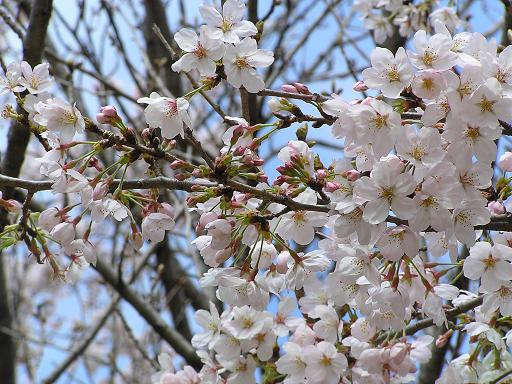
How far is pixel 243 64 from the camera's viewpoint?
4.91ft

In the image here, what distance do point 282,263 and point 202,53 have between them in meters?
0.61

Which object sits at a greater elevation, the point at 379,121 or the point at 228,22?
the point at 228,22

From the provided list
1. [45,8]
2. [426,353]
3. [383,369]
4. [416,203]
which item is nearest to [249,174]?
[416,203]

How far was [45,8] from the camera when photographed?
7.93 ft

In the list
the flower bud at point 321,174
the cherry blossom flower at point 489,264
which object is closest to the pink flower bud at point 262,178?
the flower bud at point 321,174

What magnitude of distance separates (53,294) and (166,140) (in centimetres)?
849

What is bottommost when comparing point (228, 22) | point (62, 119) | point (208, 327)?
point (208, 327)

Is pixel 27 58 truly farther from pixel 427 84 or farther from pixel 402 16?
pixel 402 16

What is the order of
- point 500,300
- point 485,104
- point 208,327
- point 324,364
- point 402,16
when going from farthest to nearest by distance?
point 402,16 → point 208,327 → point 324,364 → point 500,300 → point 485,104

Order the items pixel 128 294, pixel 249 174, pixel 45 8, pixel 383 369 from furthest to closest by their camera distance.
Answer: pixel 128 294 → pixel 45 8 → pixel 383 369 → pixel 249 174

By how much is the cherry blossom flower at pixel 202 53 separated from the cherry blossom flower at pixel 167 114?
Result: 0.08m

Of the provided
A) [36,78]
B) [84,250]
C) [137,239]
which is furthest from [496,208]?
[36,78]

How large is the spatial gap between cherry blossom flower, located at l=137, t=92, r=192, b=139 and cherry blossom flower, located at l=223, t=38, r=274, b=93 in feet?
0.42

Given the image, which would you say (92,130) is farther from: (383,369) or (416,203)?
(383,369)
